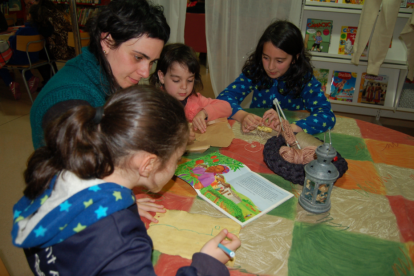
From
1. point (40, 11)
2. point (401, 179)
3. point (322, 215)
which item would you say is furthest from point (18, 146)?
point (401, 179)

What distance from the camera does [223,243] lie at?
27.5 inches

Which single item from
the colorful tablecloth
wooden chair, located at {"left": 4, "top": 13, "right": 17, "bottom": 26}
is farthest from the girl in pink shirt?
wooden chair, located at {"left": 4, "top": 13, "right": 17, "bottom": 26}

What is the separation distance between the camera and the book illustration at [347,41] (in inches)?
113

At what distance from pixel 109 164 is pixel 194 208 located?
1.13ft

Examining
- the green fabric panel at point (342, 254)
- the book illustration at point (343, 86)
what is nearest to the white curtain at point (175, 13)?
the book illustration at point (343, 86)

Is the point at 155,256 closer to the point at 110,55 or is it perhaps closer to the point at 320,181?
the point at 320,181

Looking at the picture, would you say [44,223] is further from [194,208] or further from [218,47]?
[218,47]

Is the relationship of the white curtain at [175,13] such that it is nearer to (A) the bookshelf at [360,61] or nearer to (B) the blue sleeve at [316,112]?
(A) the bookshelf at [360,61]

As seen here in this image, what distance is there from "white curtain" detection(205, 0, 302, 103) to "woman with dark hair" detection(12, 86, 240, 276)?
2.25 metres

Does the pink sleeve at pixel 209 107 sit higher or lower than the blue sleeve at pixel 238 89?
lower

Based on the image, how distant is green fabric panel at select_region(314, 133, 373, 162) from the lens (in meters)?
1.16

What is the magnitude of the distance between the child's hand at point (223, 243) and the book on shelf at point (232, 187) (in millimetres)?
90

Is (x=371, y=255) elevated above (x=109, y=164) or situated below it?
below

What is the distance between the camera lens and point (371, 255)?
707 mm
